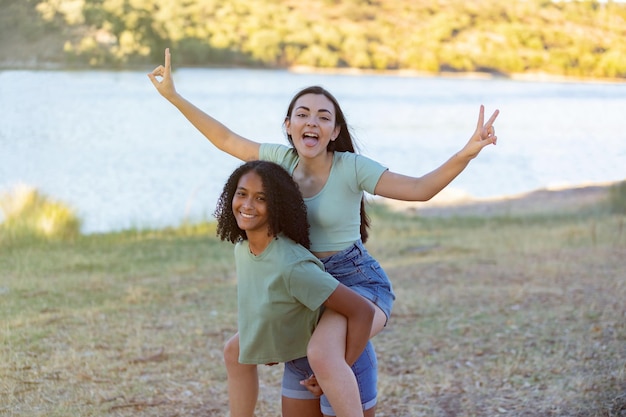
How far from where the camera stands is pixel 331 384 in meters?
2.70

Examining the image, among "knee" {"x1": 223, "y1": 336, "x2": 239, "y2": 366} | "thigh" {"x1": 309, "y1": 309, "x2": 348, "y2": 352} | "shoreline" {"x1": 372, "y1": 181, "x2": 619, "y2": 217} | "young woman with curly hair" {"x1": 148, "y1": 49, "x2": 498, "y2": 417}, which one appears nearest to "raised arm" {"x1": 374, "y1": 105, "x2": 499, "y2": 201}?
"young woman with curly hair" {"x1": 148, "y1": 49, "x2": 498, "y2": 417}

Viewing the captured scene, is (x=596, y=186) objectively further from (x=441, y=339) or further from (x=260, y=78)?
(x=260, y=78)

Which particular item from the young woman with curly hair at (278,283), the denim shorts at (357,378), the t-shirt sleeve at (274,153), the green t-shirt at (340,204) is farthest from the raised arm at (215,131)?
the denim shorts at (357,378)

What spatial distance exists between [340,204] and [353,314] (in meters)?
0.39

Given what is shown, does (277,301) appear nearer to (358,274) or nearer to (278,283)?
(278,283)

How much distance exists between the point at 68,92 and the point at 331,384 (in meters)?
31.6

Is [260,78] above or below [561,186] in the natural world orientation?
above

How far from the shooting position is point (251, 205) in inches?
113

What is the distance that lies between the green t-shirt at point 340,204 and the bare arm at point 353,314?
0.24m

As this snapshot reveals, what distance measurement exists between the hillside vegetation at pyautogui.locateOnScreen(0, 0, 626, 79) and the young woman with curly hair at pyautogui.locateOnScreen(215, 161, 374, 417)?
2030 cm

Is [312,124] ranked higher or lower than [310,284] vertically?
higher

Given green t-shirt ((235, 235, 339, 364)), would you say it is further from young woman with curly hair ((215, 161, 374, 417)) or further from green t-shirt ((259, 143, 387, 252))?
green t-shirt ((259, 143, 387, 252))

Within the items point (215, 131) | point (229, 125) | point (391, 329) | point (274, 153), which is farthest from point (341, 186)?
point (229, 125)

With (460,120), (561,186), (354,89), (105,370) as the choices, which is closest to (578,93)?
(460,120)
